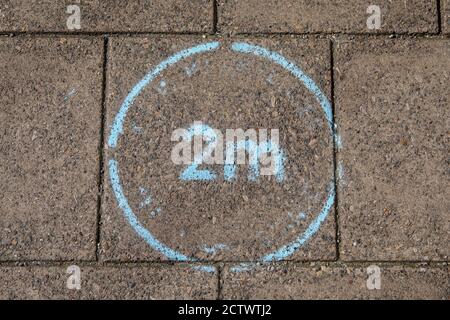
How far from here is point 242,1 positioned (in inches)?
136

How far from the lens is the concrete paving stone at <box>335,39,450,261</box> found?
321 centimetres

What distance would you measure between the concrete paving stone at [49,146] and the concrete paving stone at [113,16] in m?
0.12

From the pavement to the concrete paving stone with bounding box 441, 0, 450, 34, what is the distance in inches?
0.6

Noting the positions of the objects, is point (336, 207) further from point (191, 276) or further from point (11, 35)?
point (11, 35)

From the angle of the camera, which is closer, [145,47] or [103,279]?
[103,279]

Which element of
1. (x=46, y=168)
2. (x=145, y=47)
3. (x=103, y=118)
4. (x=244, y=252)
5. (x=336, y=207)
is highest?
(x=145, y=47)

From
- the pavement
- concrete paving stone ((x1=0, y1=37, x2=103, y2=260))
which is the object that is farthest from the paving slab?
concrete paving stone ((x1=0, y1=37, x2=103, y2=260))

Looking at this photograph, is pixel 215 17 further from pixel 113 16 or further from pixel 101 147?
pixel 101 147

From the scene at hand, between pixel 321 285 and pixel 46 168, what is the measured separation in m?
1.87

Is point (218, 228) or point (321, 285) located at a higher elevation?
point (218, 228)

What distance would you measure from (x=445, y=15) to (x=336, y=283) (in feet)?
6.30

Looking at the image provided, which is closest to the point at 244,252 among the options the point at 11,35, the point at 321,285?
the point at 321,285

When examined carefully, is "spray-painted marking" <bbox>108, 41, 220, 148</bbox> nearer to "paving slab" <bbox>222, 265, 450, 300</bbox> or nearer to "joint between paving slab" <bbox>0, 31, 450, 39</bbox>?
"joint between paving slab" <bbox>0, 31, 450, 39</bbox>

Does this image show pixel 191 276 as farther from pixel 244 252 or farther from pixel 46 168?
pixel 46 168
